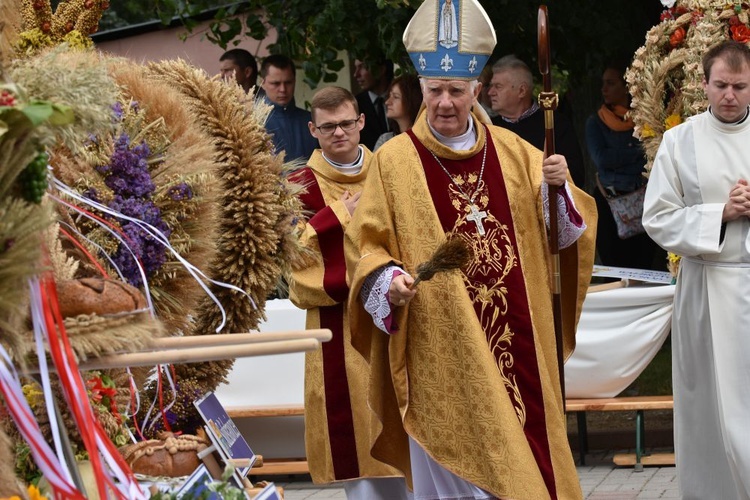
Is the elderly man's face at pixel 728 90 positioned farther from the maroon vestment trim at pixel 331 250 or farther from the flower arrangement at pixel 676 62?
the maroon vestment trim at pixel 331 250

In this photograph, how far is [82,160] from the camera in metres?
3.56

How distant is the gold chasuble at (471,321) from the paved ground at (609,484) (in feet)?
7.49

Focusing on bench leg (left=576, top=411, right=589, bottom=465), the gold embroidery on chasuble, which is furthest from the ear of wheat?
bench leg (left=576, top=411, right=589, bottom=465)

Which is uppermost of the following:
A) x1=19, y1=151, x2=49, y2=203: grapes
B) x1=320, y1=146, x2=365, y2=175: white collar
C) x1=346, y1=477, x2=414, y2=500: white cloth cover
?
x1=19, y1=151, x2=49, y2=203: grapes

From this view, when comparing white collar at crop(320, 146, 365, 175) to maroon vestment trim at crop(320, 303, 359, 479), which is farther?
white collar at crop(320, 146, 365, 175)

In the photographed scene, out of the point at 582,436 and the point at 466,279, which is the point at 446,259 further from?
the point at 582,436

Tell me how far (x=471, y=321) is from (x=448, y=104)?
2.73ft

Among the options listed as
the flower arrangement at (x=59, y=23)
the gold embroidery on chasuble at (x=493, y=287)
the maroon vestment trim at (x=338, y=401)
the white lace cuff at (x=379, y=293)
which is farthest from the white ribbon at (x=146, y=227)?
the maroon vestment trim at (x=338, y=401)

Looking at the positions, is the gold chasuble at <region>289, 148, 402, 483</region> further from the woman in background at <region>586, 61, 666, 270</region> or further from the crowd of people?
the woman in background at <region>586, 61, 666, 270</region>

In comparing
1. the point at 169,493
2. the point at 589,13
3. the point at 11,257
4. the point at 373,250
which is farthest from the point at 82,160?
the point at 589,13

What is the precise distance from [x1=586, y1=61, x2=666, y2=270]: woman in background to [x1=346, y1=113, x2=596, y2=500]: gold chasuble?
4.71 m

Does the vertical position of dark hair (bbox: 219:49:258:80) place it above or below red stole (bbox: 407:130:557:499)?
above

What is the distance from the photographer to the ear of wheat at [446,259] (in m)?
4.73

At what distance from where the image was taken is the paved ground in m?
7.52
